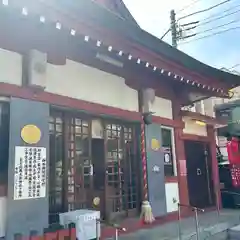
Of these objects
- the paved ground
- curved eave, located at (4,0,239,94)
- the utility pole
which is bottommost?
the paved ground

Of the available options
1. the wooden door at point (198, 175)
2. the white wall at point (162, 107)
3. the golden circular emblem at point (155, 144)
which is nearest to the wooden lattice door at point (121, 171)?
the golden circular emblem at point (155, 144)

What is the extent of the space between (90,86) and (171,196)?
132 inches

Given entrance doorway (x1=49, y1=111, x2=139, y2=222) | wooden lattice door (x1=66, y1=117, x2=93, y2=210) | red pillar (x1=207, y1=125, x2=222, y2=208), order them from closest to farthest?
1. entrance doorway (x1=49, y1=111, x2=139, y2=222)
2. wooden lattice door (x1=66, y1=117, x2=93, y2=210)
3. red pillar (x1=207, y1=125, x2=222, y2=208)

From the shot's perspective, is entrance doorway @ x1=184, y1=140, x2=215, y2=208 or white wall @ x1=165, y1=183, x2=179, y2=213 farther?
entrance doorway @ x1=184, y1=140, x2=215, y2=208

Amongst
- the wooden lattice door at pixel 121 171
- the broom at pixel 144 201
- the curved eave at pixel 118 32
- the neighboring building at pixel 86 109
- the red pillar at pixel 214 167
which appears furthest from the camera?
the red pillar at pixel 214 167

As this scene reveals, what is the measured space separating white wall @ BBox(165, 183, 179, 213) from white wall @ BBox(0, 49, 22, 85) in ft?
13.9

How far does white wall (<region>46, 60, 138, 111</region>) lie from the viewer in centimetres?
507

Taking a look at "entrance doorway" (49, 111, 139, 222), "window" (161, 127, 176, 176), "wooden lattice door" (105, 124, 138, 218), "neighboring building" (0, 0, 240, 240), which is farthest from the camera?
"window" (161, 127, 176, 176)

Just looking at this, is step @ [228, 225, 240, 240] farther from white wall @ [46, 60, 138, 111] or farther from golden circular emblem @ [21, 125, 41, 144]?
golden circular emblem @ [21, 125, 41, 144]

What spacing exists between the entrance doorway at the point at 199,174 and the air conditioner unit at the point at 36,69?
4.96m

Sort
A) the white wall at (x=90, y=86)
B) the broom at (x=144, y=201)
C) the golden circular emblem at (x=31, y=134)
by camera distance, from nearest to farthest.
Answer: the golden circular emblem at (x=31, y=134), the white wall at (x=90, y=86), the broom at (x=144, y=201)

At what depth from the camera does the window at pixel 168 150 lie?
24.1ft

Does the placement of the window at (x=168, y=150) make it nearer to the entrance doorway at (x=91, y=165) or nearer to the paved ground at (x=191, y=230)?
the entrance doorway at (x=91, y=165)

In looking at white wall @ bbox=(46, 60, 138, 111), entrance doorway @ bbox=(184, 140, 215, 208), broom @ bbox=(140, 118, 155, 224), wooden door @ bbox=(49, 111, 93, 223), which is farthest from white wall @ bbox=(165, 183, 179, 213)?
wooden door @ bbox=(49, 111, 93, 223)
